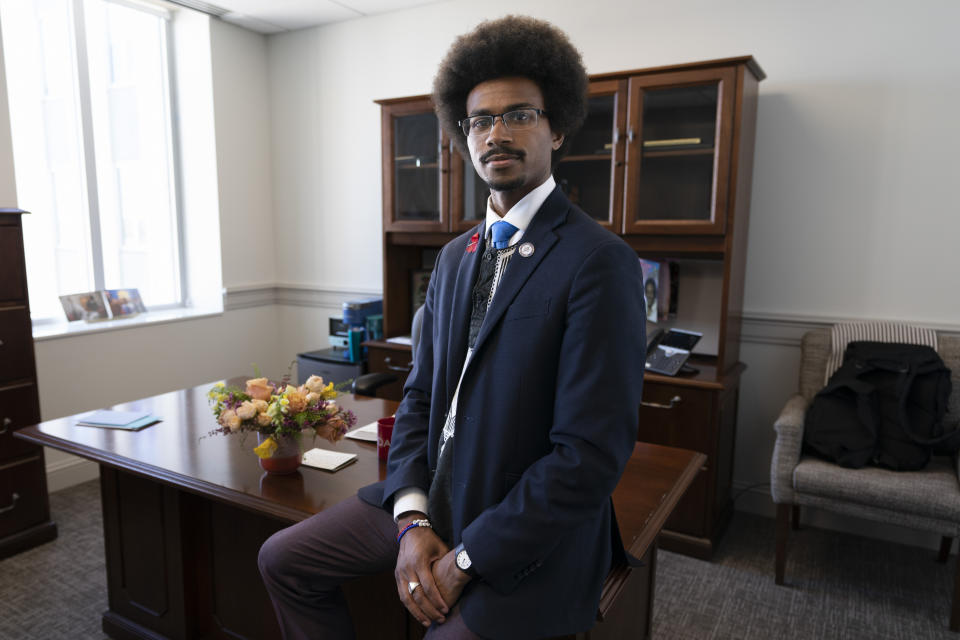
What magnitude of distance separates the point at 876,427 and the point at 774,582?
72 cm

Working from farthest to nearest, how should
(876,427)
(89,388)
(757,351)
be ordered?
(89,388), (757,351), (876,427)

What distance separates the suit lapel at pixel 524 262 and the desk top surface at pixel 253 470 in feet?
1.94

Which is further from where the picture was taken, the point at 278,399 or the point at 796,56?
the point at 796,56

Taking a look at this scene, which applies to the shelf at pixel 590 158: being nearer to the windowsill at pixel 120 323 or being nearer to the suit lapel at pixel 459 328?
the suit lapel at pixel 459 328

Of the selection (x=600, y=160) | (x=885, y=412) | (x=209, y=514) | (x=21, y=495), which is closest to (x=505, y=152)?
(x=209, y=514)

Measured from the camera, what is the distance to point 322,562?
136 centimetres

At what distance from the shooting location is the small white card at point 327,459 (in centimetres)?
175

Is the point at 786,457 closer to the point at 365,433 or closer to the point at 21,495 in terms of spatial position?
the point at 365,433

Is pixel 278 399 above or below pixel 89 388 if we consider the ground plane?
above

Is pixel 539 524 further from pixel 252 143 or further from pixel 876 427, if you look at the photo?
pixel 252 143

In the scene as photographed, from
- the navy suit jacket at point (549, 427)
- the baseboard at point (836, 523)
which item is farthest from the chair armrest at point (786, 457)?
the navy suit jacket at point (549, 427)

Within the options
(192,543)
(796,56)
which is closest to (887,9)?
(796,56)

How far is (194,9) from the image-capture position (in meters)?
3.75

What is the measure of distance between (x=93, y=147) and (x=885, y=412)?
13.6 ft
